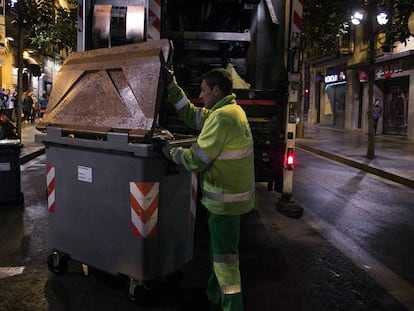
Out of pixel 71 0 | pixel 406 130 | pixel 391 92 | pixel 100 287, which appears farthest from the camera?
pixel 391 92

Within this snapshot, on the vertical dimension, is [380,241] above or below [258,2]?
below

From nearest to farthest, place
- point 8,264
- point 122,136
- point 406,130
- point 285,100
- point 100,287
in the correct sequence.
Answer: point 122,136 → point 100,287 → point 8,264 → point 285,100 → point 406,130

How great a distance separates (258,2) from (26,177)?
6205 mm

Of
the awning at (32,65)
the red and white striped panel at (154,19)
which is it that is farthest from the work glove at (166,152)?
the awning at (32,65)

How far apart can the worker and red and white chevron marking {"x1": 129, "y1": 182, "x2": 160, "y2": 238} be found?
308mm

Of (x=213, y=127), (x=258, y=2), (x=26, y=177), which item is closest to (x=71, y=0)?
(x=26, y=177)

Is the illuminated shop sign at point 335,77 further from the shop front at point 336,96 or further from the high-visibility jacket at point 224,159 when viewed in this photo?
the high-visibility jacket at point 224,159

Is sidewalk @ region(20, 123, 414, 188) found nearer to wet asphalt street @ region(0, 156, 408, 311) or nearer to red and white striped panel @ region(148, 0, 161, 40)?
red and white striped panel @ region(148, 0, 161, 40)

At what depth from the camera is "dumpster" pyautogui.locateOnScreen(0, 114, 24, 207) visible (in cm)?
727

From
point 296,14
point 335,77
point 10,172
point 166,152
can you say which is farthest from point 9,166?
point 335,77

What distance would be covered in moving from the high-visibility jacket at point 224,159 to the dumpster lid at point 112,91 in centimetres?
46

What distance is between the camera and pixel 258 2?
6.98 metres

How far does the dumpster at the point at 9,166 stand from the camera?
23.8 ft

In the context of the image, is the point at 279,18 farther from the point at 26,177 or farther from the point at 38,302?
the point at 26,177
